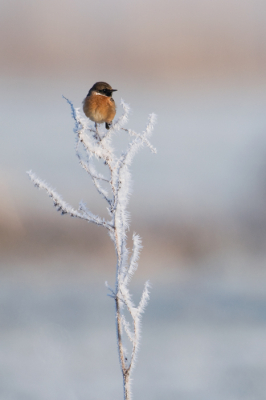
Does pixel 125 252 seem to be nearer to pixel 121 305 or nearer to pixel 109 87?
pixel 121 305

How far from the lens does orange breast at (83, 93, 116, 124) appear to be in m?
3.76

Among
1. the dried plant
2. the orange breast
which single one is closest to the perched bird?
the orange breast

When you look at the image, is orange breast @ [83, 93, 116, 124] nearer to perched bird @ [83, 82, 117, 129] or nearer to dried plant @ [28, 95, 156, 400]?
perched bird @ [83, 82, 117, 129]

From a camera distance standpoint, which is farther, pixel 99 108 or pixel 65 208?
pixel 99 108

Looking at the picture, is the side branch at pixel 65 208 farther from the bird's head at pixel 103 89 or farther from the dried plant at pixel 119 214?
the bird's head at pixel 103 89

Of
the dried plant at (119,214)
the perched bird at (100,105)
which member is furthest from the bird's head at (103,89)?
the dried plant at (119,214)

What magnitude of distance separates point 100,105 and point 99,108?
0.04m

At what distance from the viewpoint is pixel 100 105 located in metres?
3.78

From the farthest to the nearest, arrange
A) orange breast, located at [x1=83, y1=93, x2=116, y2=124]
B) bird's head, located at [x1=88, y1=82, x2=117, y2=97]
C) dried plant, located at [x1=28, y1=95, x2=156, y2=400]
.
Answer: bird's head, located at [x1=88, y1=82, x2=117, y2=97], orange breast, located at [x1=83, y1=93, x2=116, y2=124], dried plant, located at [x1=28, y1=95, x2=156, y2=400]

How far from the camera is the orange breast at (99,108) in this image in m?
3.76

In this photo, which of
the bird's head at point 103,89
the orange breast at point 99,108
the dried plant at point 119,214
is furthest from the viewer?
the bird's head at point 103,89

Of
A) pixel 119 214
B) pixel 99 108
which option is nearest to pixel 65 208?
pixel 119 214

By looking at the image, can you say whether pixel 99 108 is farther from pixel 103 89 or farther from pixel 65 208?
pixel 65 208

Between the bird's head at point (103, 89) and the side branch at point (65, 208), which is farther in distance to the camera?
the bird's head at point (103, 89)
